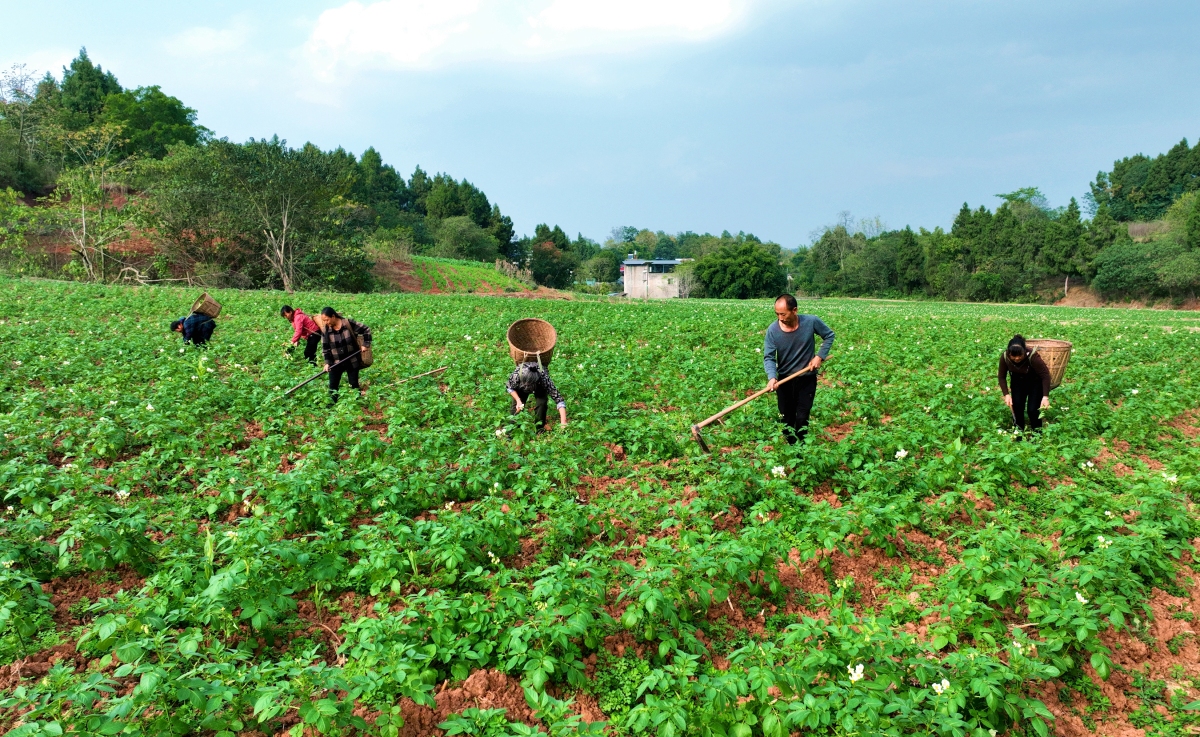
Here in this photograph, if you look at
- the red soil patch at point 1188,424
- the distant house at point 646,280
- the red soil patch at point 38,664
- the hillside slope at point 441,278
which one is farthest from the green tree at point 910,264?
the red soil patch at point 38,664

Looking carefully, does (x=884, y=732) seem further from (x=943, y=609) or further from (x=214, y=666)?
(x=214, y=666)

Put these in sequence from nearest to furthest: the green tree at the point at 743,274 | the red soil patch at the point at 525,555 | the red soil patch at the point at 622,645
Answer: the red soil patch at the point at 622,645 < the red soil patch at the point at 525,555 < the green tree at the point at 743,274

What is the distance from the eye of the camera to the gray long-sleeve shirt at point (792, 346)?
20.3 ft

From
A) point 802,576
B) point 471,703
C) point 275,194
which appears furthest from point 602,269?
point 471,703

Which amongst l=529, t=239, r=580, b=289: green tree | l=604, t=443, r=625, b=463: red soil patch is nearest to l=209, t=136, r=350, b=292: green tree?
l=604, t=443, r=625, b=463: red soil patch

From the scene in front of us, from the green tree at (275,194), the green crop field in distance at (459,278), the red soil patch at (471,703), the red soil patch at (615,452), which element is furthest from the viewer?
the green crop field in distance at (459,278)

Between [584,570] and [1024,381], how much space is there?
548 centimetres

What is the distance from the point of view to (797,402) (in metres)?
6.35

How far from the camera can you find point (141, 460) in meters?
5.21

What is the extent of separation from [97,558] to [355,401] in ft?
12.3

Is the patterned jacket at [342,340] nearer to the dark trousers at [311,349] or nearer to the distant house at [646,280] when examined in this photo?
the dark trousers at [311,349]

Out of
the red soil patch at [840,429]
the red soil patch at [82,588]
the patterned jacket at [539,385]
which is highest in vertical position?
the patterned jacket at [539,385]

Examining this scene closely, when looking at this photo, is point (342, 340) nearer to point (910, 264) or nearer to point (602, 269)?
point (910, 264)

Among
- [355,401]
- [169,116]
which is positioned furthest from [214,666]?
[169,116]
